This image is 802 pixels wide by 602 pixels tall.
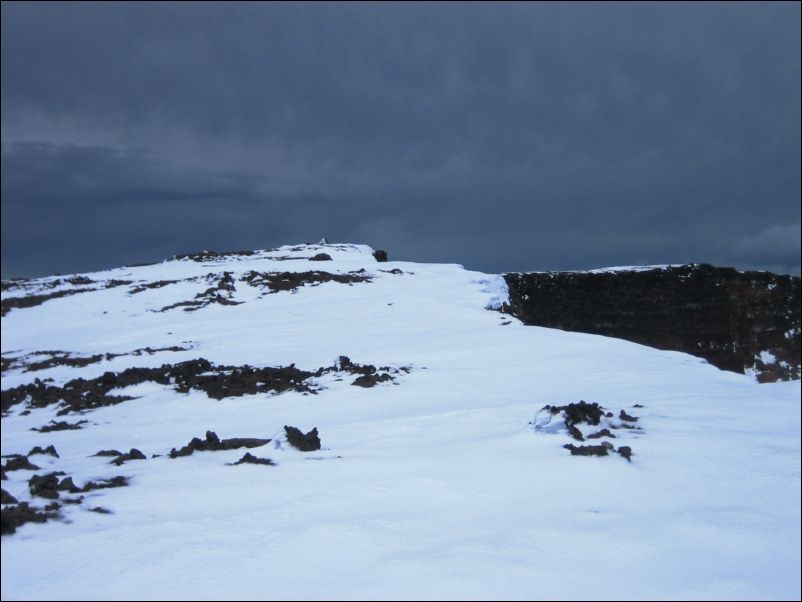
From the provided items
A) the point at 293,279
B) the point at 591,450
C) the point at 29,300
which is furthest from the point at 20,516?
the point at 29,300

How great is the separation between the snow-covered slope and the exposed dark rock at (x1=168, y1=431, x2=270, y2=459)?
9cm

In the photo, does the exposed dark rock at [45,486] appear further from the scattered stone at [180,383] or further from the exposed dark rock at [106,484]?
the scattered stone at [180,383]

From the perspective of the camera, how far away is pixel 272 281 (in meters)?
17.2

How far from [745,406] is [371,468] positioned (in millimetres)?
3436

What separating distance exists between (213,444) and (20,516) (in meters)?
1.92

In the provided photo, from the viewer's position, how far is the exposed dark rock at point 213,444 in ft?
17.0

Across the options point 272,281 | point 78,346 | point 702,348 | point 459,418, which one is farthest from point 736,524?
point 702,348

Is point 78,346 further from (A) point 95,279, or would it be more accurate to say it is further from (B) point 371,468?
(B) point 371,468

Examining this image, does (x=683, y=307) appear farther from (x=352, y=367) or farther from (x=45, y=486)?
(x=45, y=486)

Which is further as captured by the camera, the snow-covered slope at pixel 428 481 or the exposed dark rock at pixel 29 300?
the exposed dark rock at pixel 29 300

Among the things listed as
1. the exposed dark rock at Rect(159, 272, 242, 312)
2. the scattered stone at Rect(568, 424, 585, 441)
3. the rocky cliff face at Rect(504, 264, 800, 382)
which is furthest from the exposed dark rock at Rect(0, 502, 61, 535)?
the rocky cliff face at Rect(504, 264, 800, 382)

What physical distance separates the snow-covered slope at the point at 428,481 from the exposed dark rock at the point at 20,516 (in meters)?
0.06

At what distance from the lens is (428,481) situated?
4.10 metres

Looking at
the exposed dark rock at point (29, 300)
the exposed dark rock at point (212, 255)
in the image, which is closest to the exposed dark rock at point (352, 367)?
the exposed dark rock at point (29, 300)
